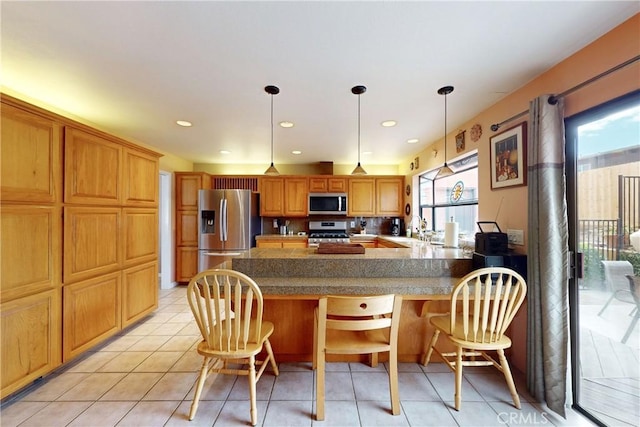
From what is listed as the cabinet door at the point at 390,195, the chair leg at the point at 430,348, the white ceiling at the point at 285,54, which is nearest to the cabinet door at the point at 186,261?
the white ceiling at the point at 285,54

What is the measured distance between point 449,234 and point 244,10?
8.12ft

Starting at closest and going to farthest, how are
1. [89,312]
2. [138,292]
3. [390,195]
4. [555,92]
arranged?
[555,92] → [89,312] → [138,292] → [390,195]

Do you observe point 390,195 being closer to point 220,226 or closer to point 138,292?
point 220,226

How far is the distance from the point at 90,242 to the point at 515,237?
3653 mm

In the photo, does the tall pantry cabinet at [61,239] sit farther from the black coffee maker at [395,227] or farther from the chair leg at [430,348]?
the black coffee maker at [395,227]

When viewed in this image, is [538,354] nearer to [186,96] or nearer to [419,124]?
[419,124]

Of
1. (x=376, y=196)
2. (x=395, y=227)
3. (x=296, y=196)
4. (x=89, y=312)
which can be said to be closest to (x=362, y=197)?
(x=376, y=196)

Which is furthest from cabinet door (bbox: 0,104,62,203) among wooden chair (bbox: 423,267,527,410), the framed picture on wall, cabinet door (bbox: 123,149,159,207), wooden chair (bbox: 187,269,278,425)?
the framed picture on wall

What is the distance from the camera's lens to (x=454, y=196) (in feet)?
11.7

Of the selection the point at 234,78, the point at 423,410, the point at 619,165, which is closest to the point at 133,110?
the point at 234,78

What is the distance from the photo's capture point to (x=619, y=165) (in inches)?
59.8

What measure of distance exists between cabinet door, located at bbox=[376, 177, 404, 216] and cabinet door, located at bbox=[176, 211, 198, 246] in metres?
3.45

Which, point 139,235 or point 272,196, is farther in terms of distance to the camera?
point 272,196

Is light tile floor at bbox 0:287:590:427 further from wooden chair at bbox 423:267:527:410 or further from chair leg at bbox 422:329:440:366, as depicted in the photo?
wooden chair at bbox 423:267:527:410
